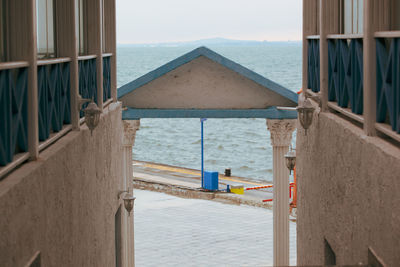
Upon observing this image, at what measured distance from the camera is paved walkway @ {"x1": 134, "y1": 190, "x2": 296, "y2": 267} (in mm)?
14305

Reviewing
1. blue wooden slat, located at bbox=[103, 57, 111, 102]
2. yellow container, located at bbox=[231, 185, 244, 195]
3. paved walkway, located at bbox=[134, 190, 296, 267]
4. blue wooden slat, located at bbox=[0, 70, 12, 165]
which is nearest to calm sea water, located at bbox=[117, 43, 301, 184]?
yellow container, located at bbox=[231, 185, 244, 195]

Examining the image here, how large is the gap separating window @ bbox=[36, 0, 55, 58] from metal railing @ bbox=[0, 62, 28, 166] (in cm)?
135

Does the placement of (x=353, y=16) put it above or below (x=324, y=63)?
above

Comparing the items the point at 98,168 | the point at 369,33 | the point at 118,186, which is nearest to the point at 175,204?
the point at 118,186

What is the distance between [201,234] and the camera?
54.3 feet

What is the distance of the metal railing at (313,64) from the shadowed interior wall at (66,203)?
8.66ft

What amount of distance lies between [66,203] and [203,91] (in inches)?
263

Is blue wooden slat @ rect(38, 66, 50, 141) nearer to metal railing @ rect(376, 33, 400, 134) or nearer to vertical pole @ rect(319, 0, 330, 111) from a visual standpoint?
metal railing @ rect(376, 33, 400, 134)

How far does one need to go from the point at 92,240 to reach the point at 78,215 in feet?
3.48

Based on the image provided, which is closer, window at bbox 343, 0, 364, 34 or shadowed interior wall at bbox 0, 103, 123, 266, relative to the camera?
shadowed interior wall at bbox 0, 103, 123, 266

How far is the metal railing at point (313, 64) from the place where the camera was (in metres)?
8.34

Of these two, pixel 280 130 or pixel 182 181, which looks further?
pixel 182 181

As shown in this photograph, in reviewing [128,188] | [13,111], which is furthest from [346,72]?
[128,188]

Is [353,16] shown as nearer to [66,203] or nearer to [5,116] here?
[66,203]
